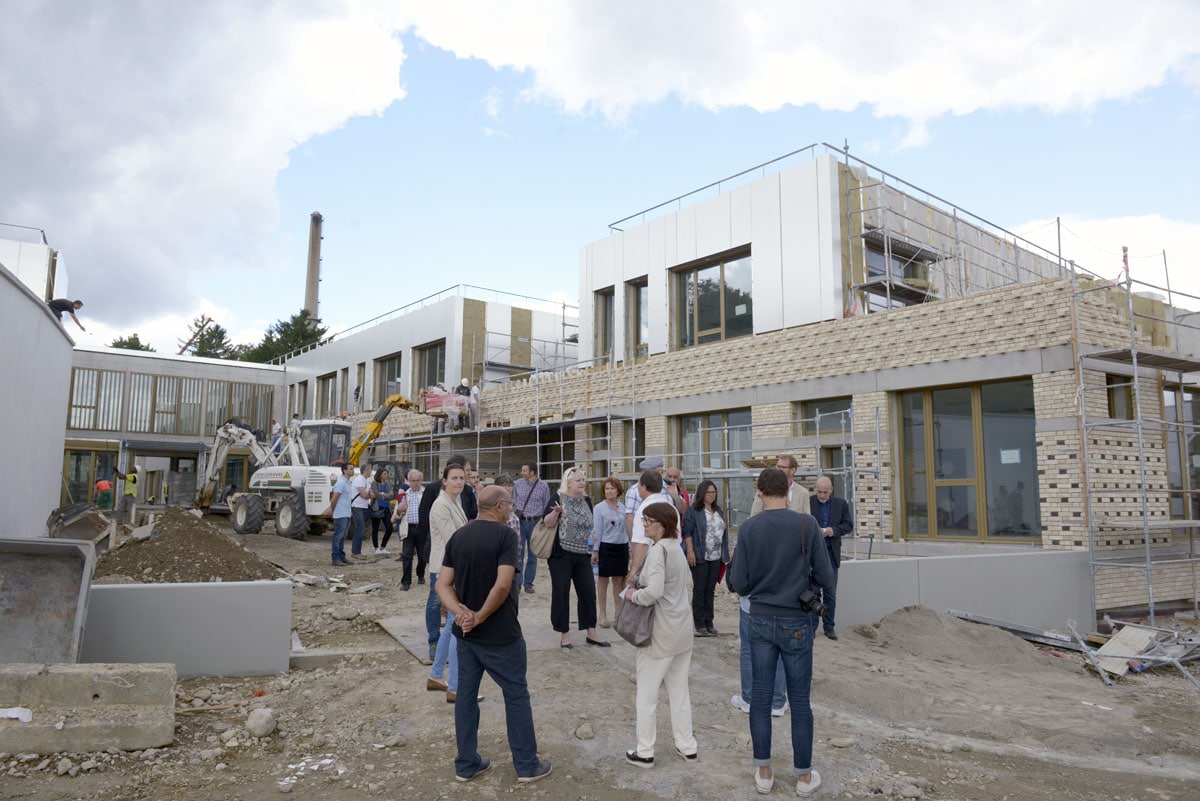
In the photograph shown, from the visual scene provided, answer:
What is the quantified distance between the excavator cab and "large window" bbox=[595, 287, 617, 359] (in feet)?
23.8

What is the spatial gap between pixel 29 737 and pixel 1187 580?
44.9ft

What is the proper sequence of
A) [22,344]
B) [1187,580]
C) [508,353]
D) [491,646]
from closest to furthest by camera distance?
→ [491,646]
[22,344]
[1187,580]
[508,353]

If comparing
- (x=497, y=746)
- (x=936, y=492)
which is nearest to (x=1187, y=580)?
(x=936, y=492)

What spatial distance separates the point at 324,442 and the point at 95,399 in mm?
15640

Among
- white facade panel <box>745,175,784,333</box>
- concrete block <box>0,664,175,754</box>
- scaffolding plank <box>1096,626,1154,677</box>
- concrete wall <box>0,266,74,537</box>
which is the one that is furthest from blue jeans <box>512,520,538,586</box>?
white facade panel <box>745,175,784,333</box>

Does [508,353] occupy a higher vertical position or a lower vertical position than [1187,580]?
higher

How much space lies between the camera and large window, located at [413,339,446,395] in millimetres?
25062

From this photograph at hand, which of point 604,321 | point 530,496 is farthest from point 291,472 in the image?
point 530,496

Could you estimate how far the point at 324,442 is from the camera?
21.0m

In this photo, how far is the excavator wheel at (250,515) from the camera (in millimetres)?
18578

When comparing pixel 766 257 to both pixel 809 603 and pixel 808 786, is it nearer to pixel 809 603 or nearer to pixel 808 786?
pixel 809 603

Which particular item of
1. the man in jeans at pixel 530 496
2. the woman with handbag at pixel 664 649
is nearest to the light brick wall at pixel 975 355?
the man in jeans at pixel 530 496

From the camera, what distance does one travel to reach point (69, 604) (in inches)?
247

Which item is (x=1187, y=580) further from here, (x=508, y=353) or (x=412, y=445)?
(x=412, y=445)
